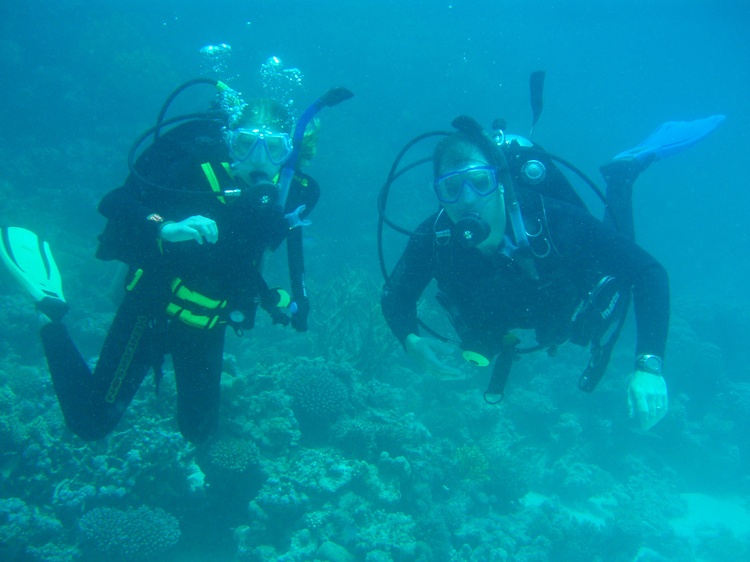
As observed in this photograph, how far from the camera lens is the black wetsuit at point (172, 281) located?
324cm

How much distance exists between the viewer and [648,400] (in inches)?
105

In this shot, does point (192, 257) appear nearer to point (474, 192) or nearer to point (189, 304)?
point (189, 304)

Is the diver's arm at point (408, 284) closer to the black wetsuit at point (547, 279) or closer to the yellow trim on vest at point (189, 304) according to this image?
the black wetsuit at point (547, 279)

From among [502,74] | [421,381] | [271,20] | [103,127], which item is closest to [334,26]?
[271,20]

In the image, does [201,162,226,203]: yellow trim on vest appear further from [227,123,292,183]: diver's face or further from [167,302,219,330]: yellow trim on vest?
[167,302,219,330]: yellow trim on vest

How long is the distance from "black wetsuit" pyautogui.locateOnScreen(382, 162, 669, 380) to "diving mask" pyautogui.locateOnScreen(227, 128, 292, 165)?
1.50 m

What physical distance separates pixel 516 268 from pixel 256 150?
2.31 metres

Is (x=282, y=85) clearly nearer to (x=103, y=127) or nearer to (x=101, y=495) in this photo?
(x=103, y=127)

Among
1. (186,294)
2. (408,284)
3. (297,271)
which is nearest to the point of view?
(186,294)

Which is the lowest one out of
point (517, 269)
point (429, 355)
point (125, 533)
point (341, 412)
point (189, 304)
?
point (125, 533)

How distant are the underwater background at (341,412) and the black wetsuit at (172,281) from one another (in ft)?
3.08

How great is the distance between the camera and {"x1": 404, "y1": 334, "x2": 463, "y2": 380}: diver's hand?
311cm

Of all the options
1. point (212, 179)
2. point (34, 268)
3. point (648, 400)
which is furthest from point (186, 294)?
point (648, 400)

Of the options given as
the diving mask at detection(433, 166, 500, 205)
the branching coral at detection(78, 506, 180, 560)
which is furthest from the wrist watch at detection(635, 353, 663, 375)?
the branching coral at detection(78, 506, 180, 560)
